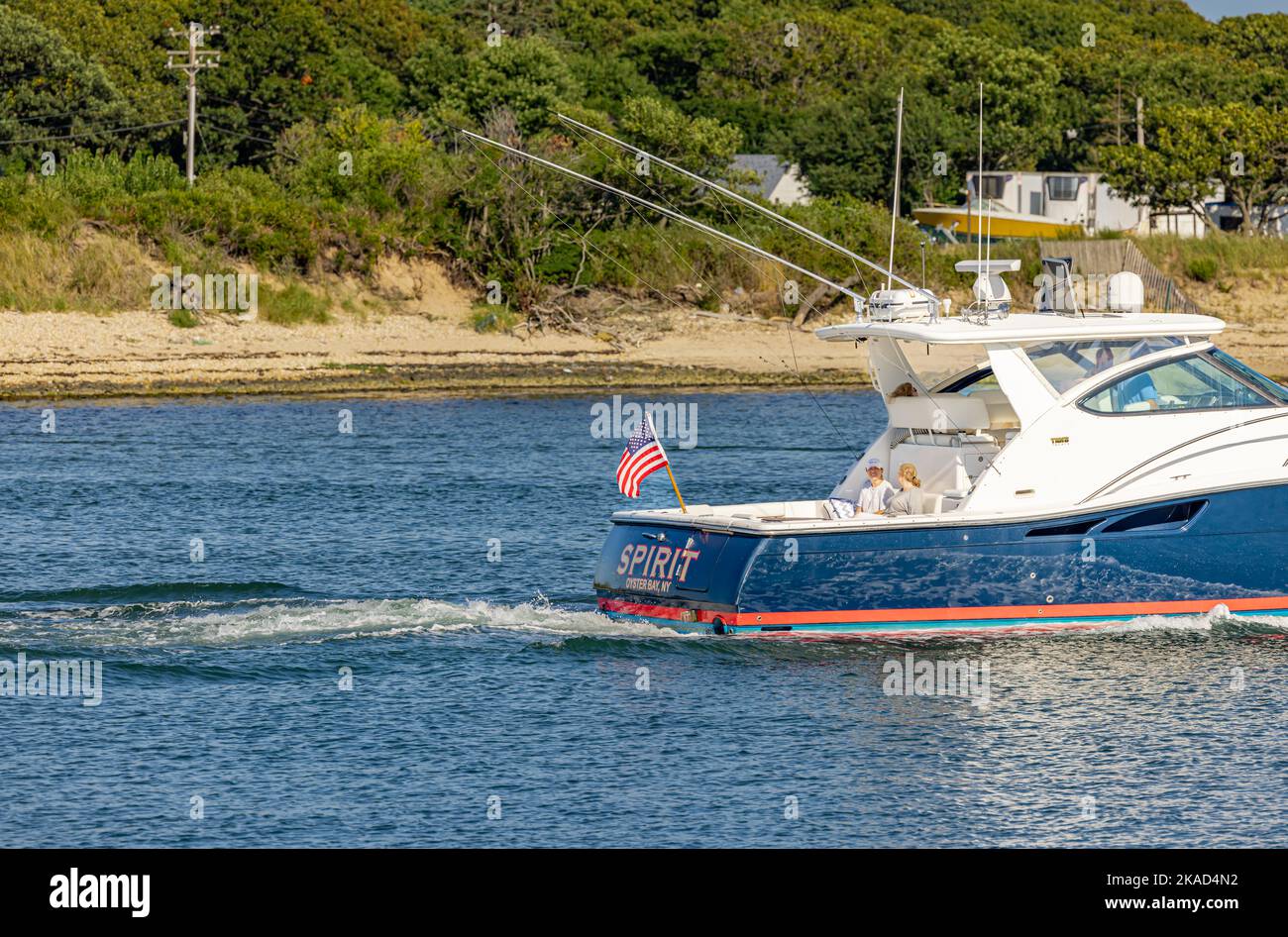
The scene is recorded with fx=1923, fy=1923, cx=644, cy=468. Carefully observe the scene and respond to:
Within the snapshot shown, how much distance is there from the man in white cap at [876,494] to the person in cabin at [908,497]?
11 cm

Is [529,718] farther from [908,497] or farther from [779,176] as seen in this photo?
[779,176]

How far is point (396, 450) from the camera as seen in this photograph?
41.1 meters

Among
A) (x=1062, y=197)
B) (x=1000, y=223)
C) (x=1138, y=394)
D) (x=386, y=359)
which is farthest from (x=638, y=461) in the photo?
(x=1062, y=197)

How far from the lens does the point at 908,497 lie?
2223 cm

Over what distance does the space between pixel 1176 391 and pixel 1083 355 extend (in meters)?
1.14

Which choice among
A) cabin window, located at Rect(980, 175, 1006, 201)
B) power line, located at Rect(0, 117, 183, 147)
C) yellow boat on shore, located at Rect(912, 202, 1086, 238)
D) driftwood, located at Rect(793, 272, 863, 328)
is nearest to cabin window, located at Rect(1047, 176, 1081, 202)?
cabin window, located at Rect(980, 175, 1006, 201)

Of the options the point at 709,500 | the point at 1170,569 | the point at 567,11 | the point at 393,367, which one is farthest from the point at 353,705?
the point at 567,11

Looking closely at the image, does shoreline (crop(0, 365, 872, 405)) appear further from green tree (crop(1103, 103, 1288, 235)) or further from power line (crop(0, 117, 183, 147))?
green tree (crop(1103, 103, 1288, 235))

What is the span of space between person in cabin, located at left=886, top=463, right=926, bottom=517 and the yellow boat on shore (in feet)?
162

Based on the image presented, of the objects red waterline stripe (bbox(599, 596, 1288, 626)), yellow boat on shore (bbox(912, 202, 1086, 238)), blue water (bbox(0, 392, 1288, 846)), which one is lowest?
blue water (bbox(0, 392, 1288, 846))

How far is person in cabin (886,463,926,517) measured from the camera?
72.7ft

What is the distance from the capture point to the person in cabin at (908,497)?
22172 millimetres

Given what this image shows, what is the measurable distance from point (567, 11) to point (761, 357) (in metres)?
60.1

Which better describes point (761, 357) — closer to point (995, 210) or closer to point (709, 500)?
point (709, 500)
